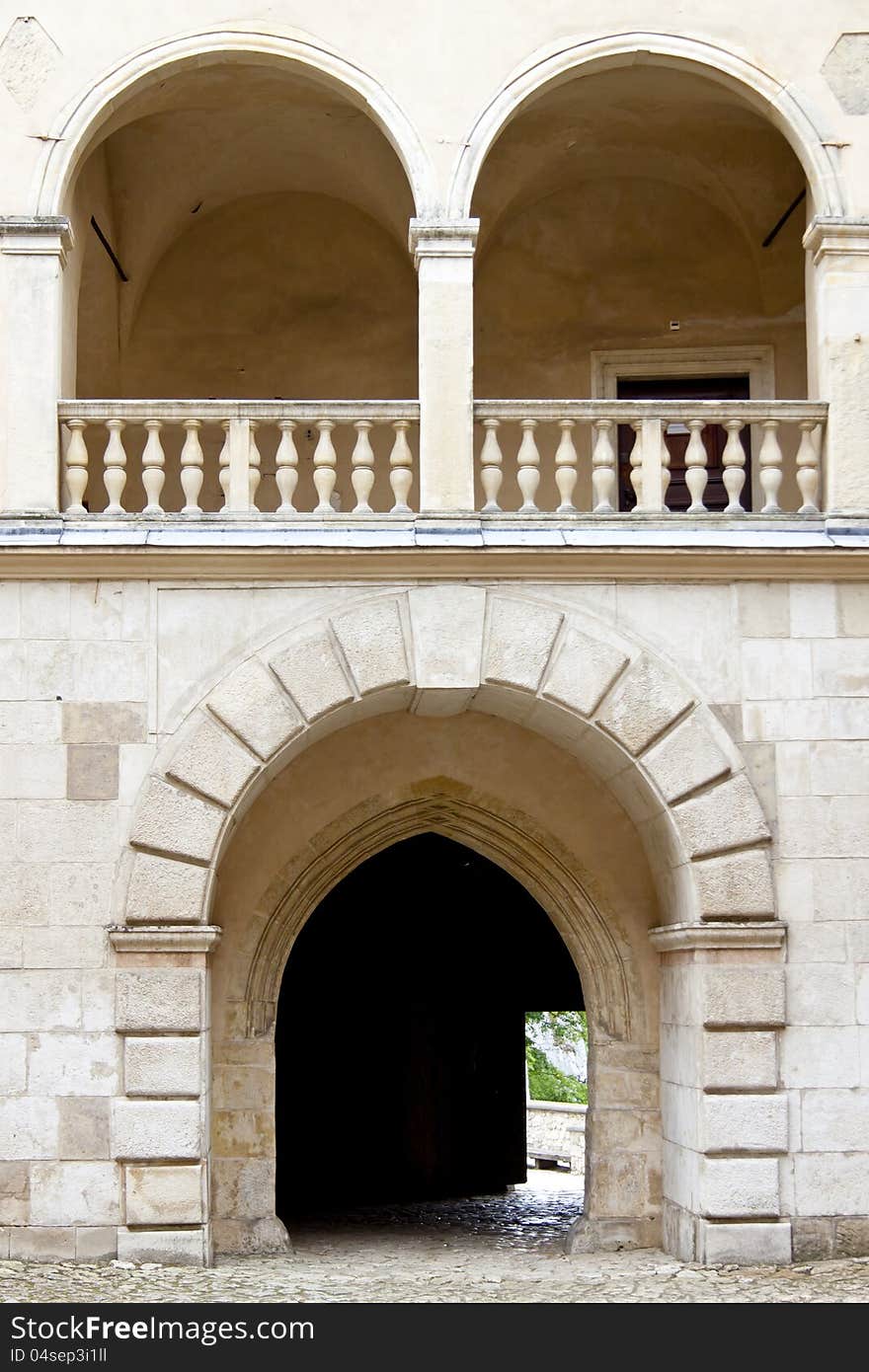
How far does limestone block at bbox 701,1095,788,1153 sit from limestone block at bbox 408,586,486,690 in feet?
8.60

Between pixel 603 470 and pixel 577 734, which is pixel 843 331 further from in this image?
pixel 577 734

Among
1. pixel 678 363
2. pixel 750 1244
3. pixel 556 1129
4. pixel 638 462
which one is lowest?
pixel 556 1129

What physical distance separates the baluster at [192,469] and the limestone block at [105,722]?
3.72 feet

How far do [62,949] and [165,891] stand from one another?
0.61 metres

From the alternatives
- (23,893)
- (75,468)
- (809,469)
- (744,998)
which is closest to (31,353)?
(75,468)

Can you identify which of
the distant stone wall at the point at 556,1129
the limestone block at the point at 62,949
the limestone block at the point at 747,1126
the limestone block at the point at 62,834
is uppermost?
the limestone block at the point at 62,834

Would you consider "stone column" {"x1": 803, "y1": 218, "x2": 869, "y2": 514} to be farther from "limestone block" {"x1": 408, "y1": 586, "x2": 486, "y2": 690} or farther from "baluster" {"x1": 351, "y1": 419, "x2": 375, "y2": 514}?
"baluster" {"x1": 351, "y1": 419, "x2": 375, "y2": 514}

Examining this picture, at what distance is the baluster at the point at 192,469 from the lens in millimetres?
9995

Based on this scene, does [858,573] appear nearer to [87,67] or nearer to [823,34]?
[823,34]

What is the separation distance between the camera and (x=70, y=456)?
9.96m

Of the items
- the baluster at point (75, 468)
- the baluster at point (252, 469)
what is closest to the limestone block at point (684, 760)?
the baluster at point (252, 469)

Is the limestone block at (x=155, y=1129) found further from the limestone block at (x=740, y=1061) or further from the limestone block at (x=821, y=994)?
the limestone block at (x=821, y=994)

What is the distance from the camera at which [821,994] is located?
970 cm

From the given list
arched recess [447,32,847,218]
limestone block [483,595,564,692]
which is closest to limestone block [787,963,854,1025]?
limestone block [483,595,564,692]
